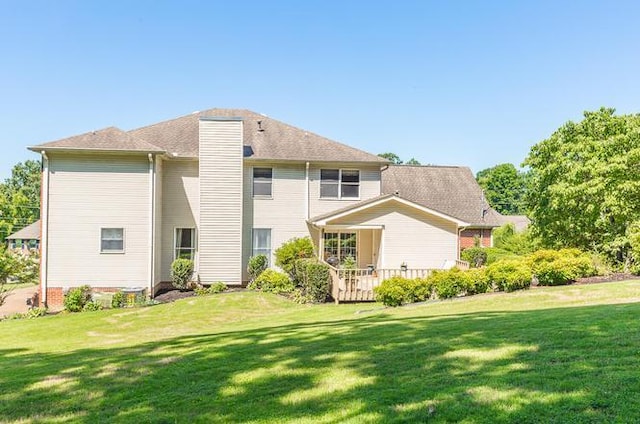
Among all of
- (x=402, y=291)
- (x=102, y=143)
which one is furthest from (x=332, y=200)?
(x=102, y=143)

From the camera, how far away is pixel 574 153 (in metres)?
18.5

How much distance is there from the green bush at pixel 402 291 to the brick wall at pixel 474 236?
813 inches

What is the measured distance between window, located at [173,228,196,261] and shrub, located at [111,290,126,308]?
3417mm

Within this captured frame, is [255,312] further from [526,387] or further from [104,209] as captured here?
[526,387]

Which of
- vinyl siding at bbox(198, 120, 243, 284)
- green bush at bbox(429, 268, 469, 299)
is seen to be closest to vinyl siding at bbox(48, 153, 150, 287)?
vinyl siding at bbox(198, 120, 243, 284)

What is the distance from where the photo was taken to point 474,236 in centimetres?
3262

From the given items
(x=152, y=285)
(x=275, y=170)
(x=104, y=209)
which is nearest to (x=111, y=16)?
(x=104, y=209)

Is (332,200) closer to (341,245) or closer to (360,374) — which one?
(341,245)

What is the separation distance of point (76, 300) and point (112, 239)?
2.83 metres

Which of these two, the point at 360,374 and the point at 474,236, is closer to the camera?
the point at 360,374

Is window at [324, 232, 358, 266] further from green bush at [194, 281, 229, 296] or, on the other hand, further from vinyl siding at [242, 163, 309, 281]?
green bush at [194, 281, 229, 296]

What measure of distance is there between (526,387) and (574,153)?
1739 cm

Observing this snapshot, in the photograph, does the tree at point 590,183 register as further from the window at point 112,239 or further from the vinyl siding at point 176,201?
the window at point 112,239

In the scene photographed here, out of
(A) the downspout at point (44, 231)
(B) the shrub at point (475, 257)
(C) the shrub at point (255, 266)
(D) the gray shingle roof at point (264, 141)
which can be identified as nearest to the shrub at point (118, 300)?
(A) the downspout at point (44, 231)
